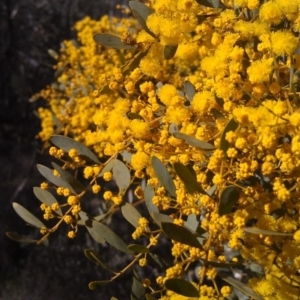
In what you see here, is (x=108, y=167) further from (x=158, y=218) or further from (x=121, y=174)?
(x=158, y=218)

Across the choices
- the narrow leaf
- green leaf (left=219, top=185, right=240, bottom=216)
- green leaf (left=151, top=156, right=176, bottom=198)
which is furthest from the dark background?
green leaf (left=219, top=185, right=240, bottom=216)

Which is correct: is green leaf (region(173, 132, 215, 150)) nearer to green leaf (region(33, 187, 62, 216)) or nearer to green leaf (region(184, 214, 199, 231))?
green leaf (region(184, 214, 199, 231))

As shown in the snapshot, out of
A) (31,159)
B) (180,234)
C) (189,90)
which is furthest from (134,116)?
(31,159)

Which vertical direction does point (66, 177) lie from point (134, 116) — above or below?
below

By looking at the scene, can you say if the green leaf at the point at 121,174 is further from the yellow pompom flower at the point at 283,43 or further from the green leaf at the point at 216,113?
the yellow pompom flower at the point at 283,43

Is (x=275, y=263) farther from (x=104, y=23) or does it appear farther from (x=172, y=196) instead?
(x=104, y=23)

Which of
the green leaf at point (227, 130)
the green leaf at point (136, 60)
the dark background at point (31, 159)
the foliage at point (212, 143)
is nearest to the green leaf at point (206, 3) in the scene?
the foliage at point (212, 143)
